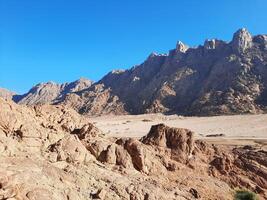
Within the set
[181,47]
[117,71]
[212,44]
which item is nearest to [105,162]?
[212,44]

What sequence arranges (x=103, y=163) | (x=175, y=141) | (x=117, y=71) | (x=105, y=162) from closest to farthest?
(x=103, y=163), (x=105, y=162), (x=175, y=141), (x=117, y=71)

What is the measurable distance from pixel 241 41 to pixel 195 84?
64.9 ft

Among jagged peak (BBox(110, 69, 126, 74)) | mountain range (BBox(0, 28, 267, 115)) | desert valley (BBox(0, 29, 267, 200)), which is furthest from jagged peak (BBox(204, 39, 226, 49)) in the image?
desert valley (BBox(0, 29, 267, 200))

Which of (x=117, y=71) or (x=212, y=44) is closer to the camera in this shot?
(x=212, y=44)

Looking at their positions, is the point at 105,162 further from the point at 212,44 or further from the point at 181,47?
the point at 181,47

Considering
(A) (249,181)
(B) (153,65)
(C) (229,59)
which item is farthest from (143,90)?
(A) (249,181)

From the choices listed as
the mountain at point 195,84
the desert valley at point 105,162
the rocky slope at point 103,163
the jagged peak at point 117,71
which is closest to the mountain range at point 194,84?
the mountain at point 195,84

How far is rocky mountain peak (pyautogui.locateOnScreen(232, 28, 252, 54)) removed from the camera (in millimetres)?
141125

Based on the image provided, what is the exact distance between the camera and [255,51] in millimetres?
136875

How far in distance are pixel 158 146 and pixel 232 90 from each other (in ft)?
349

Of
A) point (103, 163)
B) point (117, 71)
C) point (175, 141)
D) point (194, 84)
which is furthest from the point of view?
point (117, 71)

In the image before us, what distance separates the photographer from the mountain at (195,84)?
12125 centimetres

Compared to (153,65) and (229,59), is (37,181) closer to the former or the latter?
(229,59)

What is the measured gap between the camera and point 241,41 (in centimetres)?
14150
